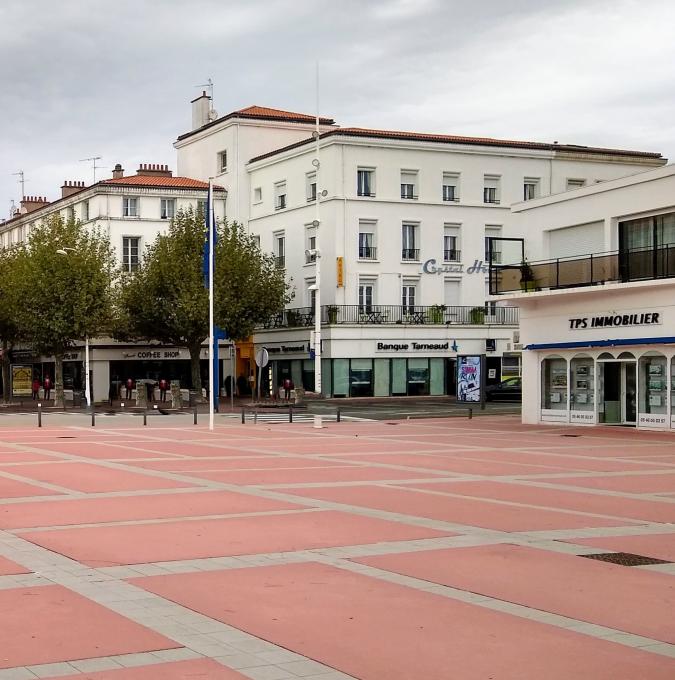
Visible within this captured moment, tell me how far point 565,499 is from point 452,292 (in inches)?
1839

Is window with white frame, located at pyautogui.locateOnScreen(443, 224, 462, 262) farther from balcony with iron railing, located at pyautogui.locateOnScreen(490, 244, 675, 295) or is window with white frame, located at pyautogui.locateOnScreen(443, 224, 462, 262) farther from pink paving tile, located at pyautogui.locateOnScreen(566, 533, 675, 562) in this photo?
pink paving tile, located at pyautogui.locateOnScreen(566, 533, 675, 562)

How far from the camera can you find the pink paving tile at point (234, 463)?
2142 cm

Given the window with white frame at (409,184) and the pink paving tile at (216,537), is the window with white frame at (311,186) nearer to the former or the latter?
the window with white frame at (409,184)

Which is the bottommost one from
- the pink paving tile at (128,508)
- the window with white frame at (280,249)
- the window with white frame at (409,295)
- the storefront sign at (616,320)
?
the pink paving tile at (128,508)

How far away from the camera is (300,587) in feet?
31.4

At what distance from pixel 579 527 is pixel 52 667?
7922mm

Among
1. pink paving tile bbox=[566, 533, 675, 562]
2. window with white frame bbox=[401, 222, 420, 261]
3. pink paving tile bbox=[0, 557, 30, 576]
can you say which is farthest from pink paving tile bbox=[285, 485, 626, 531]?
window with white frame bbox=[401, 222, 420, 261]

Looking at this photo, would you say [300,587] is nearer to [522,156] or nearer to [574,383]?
[574,383]

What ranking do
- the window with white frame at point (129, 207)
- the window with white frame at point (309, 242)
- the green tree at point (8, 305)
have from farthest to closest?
the window with white frame at point (129, 207) → the window with white frame at point (309, 242) → the green tree at point (8, 305)

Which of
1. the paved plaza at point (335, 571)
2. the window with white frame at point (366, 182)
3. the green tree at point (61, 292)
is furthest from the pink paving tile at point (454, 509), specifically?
the window with white frame at point (366, 182)

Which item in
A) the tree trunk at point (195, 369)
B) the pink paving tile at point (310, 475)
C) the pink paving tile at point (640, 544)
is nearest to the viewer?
the pink paving tile at point (640, 544)

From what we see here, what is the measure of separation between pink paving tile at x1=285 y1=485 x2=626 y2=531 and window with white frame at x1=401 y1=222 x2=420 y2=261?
Answer: 44.6 m

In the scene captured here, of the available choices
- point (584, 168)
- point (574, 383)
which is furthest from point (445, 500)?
point (584, 168)

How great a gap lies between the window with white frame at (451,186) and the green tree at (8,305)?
76.3ft
